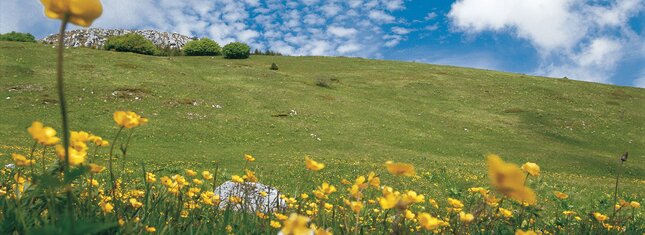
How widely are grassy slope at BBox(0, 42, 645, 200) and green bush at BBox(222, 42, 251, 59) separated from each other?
1448 cm

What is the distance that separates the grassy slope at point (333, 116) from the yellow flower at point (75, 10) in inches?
678

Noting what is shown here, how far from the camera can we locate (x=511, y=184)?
1.06 metres

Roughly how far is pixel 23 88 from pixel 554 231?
3851 centimetres

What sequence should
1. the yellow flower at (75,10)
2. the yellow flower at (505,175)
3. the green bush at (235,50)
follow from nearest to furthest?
the yellow flower at (505,175) → the yellow flower at (75,10) → the green bush at (235,50)

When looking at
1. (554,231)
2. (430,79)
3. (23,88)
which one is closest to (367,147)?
(554,231)

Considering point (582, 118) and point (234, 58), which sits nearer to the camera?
point (582, 118)

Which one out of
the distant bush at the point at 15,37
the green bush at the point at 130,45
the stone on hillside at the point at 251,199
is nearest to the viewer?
the stone on hillside at the point at 251,199

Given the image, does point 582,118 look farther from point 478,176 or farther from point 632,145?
point 478,176

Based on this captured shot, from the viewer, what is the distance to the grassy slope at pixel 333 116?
86.0 feet

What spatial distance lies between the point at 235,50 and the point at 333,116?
37.9 meters

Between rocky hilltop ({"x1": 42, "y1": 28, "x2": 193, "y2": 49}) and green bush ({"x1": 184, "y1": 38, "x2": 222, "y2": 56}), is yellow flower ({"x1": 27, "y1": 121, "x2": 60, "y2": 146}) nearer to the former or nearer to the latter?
green bush ({"x1": 184, "y1": 38, "x2": 222, "y2": 56})

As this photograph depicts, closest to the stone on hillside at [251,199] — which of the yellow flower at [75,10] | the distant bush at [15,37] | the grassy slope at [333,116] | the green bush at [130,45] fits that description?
the yellow flower at [75,10]

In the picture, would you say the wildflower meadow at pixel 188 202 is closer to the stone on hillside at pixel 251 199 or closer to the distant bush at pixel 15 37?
the stone on hillside at pixel 251 199

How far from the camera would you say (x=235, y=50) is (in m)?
70.9
